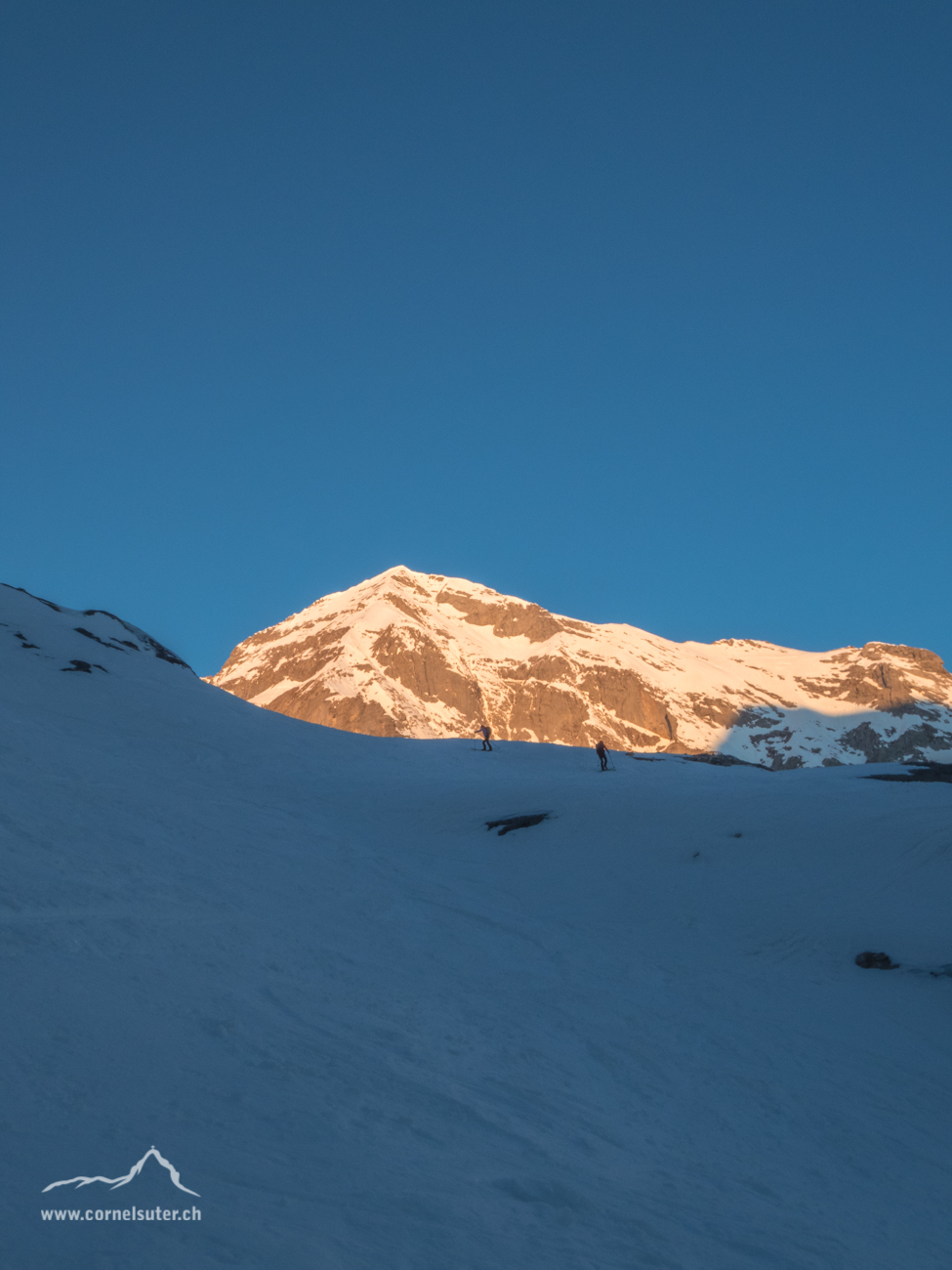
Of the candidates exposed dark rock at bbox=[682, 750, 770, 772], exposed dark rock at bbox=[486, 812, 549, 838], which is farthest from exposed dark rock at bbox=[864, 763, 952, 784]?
exposed dark rock at bbox=[486, 812, 549, 838]

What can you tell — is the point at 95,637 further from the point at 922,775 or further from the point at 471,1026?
the point at 922,775

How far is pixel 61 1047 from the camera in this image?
7.68 metres

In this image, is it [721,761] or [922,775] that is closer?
[922,775]

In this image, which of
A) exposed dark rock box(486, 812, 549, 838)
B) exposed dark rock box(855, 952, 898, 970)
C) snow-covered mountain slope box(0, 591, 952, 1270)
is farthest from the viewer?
exposed dark rock box(486, 812, 549, 838)

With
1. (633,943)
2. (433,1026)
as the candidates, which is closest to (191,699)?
(633,943)

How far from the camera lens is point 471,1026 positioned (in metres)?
11.3

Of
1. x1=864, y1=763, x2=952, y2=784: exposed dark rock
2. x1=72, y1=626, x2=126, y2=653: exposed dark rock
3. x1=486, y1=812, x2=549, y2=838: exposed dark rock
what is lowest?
x1=486, y1=812, x2=549, y2=838: exposed dark rock

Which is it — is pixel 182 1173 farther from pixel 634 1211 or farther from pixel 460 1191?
pixel 634 1211

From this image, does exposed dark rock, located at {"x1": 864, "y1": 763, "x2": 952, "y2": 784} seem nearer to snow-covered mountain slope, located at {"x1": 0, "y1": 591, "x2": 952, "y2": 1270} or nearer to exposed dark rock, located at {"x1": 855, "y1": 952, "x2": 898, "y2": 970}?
snow-covered mountain slope, located at {"x1": 0, "y1": 591, "x2": 952, "y2": 1270}

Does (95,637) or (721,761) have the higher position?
(721,761)

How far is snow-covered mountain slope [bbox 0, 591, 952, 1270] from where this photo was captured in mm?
6438

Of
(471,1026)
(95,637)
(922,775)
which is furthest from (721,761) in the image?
(471,1026)

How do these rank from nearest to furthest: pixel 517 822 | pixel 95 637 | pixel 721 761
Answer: pixel 517 822, pixel 95 637, pixel 721 761

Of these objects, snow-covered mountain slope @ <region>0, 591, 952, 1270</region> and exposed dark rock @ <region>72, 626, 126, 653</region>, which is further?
exposed dark rock @ <region>72, 626, 126, 653</region>
